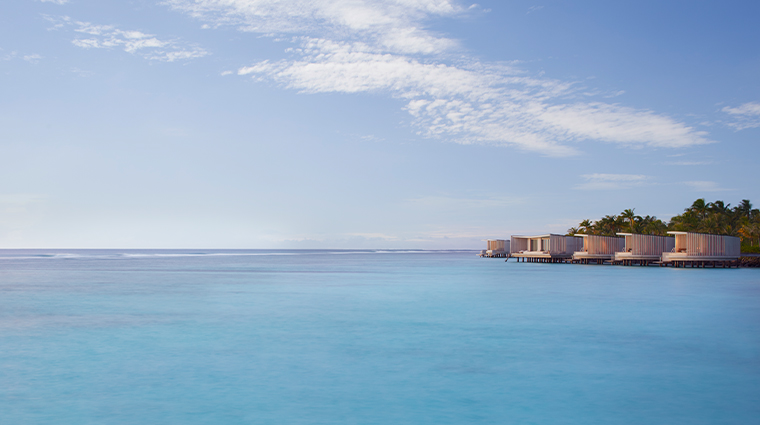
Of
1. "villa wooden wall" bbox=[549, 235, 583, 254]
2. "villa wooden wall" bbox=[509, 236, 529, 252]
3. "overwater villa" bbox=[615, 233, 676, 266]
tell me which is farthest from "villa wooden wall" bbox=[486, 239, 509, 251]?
"overwater villa" bbox=[615, 233, 676, 266]

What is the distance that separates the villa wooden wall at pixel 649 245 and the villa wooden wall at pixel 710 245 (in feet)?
16.3

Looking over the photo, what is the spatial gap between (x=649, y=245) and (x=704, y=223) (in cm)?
2038

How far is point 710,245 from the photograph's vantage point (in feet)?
172

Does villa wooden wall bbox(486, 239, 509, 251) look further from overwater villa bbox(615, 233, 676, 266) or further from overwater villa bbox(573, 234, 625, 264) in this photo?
overwater villa bbox(615, 233, 676, 266)

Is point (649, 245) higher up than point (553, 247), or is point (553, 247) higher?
point (649, 245)

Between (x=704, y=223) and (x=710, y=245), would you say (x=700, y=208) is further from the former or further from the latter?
(x=710, y=245)

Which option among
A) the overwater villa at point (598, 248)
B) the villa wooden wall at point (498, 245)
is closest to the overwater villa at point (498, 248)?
the villa wooden wall at point (498, 245)

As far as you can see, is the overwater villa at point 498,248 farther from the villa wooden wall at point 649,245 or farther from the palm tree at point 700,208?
the villa wooden wall at point 649,245

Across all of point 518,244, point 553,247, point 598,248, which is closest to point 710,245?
point 598,248

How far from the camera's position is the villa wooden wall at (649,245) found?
58.1 meters

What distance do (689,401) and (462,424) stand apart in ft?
13.7

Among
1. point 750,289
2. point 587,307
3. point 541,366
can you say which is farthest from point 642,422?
point 750,289

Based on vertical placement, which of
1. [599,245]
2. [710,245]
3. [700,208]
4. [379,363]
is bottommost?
[379,363]

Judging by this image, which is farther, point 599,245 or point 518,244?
point 518,244
